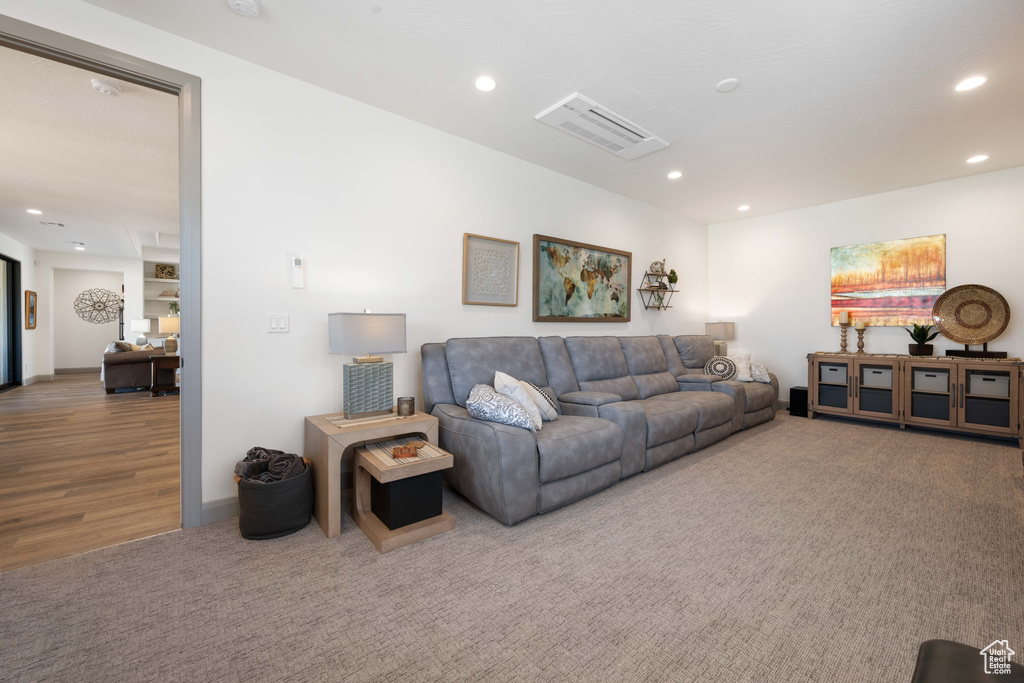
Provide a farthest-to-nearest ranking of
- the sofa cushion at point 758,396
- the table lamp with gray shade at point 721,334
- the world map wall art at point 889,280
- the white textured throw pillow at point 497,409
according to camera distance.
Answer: the table lamp with gray shade at point 721,334
the world map wall art at point 889,280
the sofa cushion at point 758,396
the white textured throw pillow at point 497,409

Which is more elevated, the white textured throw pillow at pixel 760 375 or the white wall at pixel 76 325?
the white wall at pixel 76 325

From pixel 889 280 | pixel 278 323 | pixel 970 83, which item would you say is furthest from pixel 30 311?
pixel 889 280

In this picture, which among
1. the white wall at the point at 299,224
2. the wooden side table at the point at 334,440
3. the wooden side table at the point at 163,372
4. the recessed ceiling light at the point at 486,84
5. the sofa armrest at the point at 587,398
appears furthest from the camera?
the wooden side table at the point at 163,372

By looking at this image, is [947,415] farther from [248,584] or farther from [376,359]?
[248,584]

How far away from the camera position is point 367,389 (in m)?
2.56

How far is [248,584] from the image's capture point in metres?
1.80

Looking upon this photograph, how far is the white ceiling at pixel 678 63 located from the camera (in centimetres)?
204

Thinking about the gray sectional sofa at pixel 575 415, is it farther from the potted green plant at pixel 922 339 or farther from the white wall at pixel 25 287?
the white wall at pixel 25 287

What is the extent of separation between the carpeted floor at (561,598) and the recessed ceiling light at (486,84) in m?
2.62

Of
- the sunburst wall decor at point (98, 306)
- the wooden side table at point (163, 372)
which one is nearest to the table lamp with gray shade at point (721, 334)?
the wooden side table at point (163, 372)

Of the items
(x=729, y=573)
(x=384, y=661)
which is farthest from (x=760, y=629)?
(x=384, y=661)

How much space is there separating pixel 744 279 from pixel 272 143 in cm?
580

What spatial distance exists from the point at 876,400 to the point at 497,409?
448cm

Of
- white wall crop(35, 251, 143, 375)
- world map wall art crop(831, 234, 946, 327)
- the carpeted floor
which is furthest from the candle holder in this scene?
white wall crop(35, 251, 143, 375)
